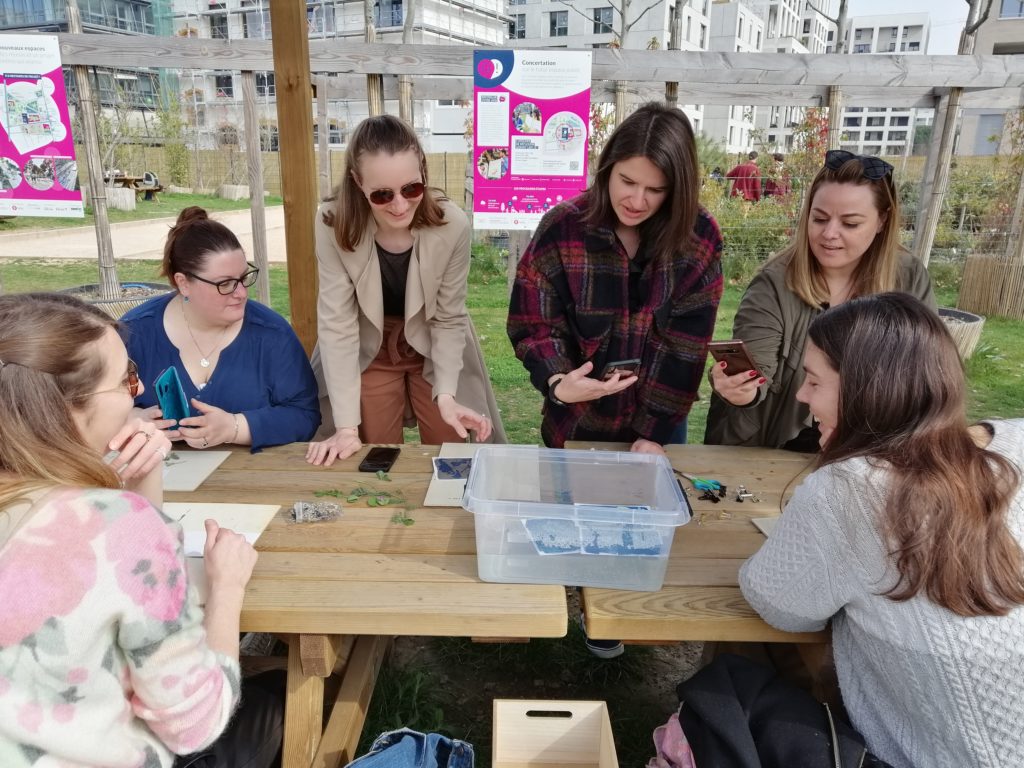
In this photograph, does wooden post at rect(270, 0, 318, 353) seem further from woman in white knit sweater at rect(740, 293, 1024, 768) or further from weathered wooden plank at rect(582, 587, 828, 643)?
woman in white knit sweater at rect(740, 293, 1024, 768)

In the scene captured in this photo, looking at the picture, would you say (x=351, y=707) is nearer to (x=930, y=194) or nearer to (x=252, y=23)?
(x=930, y=194)

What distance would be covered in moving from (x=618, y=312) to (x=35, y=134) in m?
3.61

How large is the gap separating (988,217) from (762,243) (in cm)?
285

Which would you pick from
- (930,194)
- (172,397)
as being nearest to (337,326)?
(172,397)

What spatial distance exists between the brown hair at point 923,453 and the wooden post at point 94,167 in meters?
3.89

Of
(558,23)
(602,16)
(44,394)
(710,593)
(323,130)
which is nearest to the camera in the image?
(44,394)

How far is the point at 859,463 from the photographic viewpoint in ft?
4.23

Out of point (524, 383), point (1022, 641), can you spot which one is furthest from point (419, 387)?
point (524, 383)

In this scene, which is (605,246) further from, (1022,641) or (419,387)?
(1022,641)

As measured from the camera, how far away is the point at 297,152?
3012 millimetres

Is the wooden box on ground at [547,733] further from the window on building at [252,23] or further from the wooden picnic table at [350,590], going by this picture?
the window on building at [252,23]

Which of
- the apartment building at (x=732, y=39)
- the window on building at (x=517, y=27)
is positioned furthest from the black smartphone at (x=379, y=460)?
the window on building at (x=517, y=27)

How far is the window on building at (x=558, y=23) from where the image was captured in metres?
44.8

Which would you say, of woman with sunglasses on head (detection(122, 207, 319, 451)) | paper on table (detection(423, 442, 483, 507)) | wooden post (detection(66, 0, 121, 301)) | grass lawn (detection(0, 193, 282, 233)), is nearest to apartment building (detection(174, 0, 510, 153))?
grass lawn (detection(0, 193, 282, 233))
